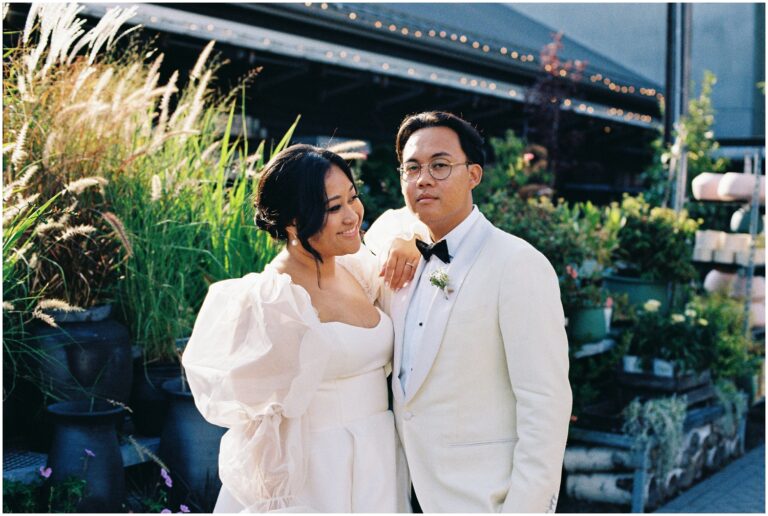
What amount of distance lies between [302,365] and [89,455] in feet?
4.43

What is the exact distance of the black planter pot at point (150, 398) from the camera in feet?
12.2

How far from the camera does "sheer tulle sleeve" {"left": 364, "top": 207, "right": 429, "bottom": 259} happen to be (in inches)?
112

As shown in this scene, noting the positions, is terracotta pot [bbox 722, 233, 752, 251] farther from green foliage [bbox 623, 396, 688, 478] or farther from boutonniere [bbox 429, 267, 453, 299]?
boutonniere [bbox 429, 267, 453, 299]

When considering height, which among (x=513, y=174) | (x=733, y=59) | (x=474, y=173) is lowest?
(x=474, y=173)

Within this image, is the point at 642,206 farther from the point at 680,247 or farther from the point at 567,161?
the point at 567,161

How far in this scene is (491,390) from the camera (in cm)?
244

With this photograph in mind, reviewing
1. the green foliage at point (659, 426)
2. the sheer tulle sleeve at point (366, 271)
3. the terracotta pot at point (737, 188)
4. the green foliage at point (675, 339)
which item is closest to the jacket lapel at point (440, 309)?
the sheer tulle sleeve at point (366, 271)

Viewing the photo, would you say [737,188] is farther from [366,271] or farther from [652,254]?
[366,271]

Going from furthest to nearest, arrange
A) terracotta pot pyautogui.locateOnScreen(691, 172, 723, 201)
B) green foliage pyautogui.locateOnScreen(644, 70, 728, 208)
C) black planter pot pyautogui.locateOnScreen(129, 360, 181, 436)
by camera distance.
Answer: green foliage pyautogui.locateOnScreen(644, 70, 728, 208) → terracotta pot pyautogui.locateOnScreen(691, 172, 723, 201) → black planter pot pyautogui.locateOnScreen(129, 360, 181, 436)

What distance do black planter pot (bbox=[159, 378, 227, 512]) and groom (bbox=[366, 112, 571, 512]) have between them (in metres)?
1.16

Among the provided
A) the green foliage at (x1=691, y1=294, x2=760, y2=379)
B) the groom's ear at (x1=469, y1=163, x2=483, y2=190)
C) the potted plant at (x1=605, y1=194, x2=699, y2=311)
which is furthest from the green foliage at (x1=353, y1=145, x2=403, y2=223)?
the groom's ear at (x1=469, y1=163, x2=483, y2=190)

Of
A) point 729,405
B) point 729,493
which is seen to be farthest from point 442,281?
point 729,405

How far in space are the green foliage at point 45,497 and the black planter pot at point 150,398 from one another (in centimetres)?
57

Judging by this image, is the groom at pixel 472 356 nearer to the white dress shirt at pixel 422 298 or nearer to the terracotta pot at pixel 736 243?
the white dress shirt at pixel 422 298
